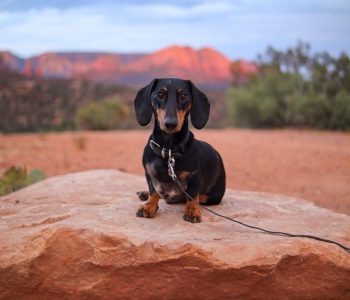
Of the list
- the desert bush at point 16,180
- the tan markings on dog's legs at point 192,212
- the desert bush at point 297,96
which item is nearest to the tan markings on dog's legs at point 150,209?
the tan markings on dog's legs at point 192,212

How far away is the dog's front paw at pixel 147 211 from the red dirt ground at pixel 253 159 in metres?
4.35

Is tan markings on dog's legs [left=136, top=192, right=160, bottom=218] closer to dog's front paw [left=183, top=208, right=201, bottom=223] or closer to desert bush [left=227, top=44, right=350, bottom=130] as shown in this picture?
dog's front paw [left=183, top=208, right=201, bottom=223]

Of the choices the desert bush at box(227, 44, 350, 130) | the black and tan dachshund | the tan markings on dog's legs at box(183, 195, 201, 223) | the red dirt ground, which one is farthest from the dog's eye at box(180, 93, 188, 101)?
the desert bush at box(227, 44, 350, 130)

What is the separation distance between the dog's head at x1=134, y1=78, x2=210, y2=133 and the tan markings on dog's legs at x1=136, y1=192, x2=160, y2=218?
0.71 meters

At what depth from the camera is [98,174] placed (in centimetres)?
705

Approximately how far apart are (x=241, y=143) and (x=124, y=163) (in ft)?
16.0

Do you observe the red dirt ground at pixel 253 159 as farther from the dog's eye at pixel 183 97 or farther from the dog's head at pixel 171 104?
the dog's eye at pixel 183 97

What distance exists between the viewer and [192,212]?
15.4 ft

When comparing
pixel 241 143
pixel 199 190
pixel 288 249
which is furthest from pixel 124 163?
pixel 288 249

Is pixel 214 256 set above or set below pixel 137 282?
above

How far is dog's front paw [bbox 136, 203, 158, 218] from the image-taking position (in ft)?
15.5

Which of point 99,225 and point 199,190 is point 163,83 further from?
point 99,225

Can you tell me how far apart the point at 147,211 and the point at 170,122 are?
3.33 feet

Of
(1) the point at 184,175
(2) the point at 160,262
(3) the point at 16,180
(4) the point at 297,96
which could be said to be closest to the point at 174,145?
(1) the point at 184,175
